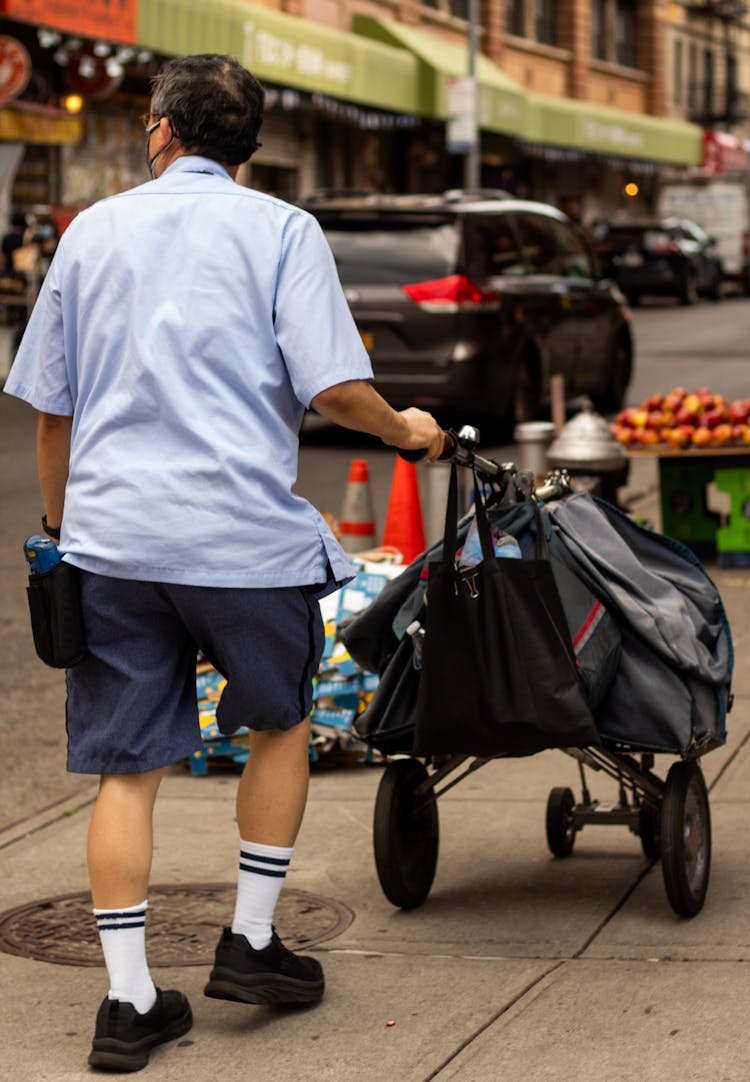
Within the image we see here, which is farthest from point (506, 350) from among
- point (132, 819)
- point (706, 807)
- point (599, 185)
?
point (599, 185)

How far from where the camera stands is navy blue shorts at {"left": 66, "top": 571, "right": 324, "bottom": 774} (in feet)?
12.3

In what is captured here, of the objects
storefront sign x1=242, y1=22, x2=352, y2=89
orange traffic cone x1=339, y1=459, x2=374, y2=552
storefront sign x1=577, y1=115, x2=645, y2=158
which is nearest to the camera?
orange traffic cone x1=339, y1=459, x2=374, y2=552

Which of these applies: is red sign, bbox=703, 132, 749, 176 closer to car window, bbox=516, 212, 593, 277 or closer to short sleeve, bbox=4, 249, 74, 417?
car window, bbox=516, 212, 593, 277

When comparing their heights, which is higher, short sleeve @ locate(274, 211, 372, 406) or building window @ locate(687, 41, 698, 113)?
building window @ locate(687, 41, 698, 113)

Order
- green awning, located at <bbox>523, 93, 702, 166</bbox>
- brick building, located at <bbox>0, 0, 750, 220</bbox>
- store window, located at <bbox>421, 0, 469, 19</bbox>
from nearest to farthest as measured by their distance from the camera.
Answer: brick building, located at <bbox>0, 0, 750, 220</bbox>
store window, located at <bbox>421, 0, 469, 19</bbox>
green awning, located at <bbox>523, 93, 702, 166</bbox>

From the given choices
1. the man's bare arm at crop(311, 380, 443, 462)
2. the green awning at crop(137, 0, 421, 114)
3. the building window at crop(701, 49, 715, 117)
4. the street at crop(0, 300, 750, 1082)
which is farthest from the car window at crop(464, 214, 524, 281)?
the building window at crop(701, 49, 715, 117)

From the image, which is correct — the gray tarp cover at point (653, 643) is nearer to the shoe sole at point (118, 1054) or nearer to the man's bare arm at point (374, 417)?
the man's bare arm at point (374, 417)

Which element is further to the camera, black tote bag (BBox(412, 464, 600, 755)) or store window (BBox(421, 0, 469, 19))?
store window (BBox(421, 0, 469, 19))

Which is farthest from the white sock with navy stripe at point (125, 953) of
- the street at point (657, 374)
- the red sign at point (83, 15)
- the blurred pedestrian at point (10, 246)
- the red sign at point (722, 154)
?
the red sign at point (722, 154)

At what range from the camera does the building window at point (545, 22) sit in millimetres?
46750

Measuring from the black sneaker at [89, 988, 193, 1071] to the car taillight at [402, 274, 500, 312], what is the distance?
34.5ft

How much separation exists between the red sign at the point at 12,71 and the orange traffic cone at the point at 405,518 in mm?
13179

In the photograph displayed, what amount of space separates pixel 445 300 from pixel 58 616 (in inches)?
412

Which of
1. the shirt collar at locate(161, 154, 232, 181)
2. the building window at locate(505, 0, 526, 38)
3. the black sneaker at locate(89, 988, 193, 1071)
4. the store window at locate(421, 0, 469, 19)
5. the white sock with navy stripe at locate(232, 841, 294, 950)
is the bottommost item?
the black sneaker at locate(89, 988, 193, 1071)
